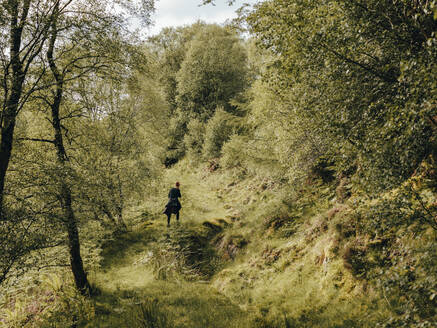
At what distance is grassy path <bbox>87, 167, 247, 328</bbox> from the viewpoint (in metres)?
6.58

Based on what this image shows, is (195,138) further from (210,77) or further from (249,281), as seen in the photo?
(249,281)

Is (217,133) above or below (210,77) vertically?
below

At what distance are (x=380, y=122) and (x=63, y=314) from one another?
9631 millimetres

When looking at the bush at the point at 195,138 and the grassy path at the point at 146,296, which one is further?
the bush at the point at 195,138

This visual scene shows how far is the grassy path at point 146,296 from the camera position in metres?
6.58

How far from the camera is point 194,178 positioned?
25.5m

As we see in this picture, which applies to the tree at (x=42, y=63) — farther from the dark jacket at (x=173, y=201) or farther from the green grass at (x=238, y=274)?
the dark jacket at (x=173, y=201)

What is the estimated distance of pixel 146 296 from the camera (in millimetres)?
7941

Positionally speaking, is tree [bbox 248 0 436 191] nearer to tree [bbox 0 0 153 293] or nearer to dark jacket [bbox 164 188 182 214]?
tree [bbox 0 0 153 293]

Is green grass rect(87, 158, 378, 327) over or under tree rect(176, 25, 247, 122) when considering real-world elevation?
under

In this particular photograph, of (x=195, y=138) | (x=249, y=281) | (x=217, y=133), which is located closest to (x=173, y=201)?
(x=249, y=281)

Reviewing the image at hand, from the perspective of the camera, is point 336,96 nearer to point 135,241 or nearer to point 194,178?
point 135,241

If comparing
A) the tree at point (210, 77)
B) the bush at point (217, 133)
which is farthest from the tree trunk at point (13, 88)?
the tree at point (210, 77)

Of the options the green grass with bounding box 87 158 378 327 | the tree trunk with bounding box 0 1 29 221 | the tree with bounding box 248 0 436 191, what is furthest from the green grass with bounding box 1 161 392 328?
the tree trunk with bounding box 0 1 29 221
